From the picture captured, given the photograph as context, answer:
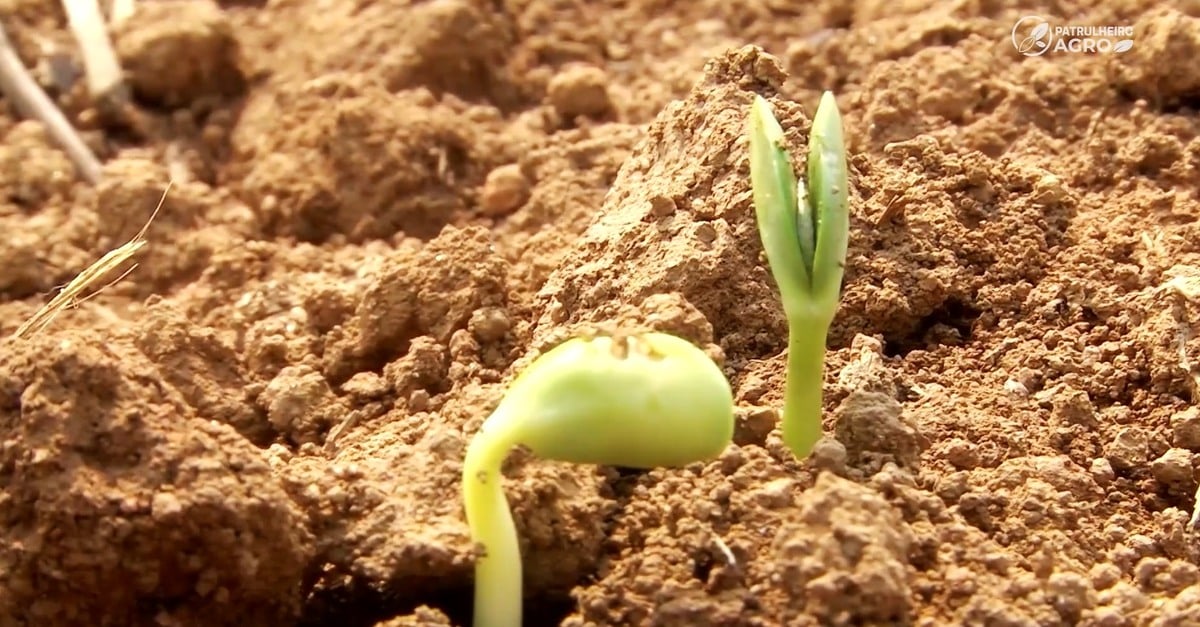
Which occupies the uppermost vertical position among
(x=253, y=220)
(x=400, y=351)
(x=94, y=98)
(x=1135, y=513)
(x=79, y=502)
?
(x=94, y=98)

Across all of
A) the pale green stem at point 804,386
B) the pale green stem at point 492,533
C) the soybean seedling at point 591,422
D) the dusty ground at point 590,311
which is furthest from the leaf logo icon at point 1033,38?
the pale green stem at point 492,533

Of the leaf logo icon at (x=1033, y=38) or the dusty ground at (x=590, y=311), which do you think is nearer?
the dusty ground at (x=590, y=311)

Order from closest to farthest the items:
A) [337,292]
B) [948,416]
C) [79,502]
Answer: [79,502]
[948,416]
[337,292]

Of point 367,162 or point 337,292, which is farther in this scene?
point 367,162

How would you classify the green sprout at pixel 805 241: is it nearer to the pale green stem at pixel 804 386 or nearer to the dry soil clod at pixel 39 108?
the pale green stem at pixel 804 386

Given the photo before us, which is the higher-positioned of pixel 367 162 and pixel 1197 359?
pixel 367 162

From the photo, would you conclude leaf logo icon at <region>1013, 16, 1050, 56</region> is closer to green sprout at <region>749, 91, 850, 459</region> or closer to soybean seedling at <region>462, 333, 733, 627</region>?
green sprout at <region>749, 91, 850, 459</region>

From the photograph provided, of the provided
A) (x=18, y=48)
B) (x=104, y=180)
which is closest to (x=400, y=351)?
(x=104, y=180)

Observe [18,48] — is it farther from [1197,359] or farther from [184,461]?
[1197,359]

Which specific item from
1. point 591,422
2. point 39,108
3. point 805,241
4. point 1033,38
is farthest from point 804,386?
point 39,108
